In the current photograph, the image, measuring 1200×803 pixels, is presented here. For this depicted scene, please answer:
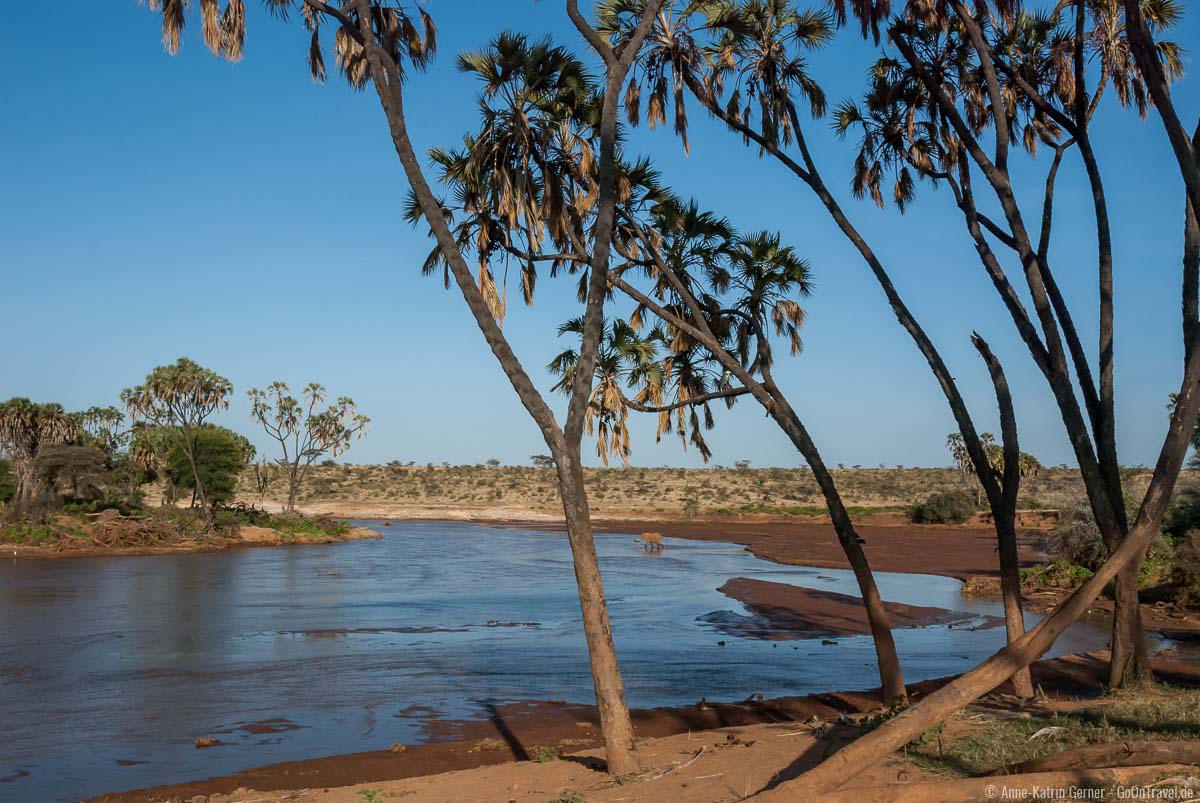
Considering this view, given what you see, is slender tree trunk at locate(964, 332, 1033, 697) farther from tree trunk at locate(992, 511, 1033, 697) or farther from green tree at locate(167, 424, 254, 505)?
green tree at locate(167, 424, 254, 505)

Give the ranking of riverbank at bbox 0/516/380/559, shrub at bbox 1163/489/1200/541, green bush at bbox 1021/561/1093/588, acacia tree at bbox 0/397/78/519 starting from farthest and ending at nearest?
acacia tree at bbox 0/397/78/519 < riverbank at bbox 0/516/380/559 < green bush at bbox 1021/561/1093/588 < shrub at bbox 1163/489/1200/541

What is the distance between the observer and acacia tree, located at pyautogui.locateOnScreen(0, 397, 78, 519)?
48.8 metres

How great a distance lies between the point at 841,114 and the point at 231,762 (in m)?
11.2

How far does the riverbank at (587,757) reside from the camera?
8.00 metres

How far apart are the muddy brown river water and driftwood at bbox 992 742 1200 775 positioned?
8.04 meters

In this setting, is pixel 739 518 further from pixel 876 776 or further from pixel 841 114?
pixel 876 776

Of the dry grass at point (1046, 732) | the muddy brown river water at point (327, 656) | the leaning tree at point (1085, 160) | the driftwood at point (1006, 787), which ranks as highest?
the leaning tree at point (1085, 160)

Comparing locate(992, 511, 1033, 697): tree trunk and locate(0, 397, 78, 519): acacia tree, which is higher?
locate(0, 397, 78, 519): acacia tree

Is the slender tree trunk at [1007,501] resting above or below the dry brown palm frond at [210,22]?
below

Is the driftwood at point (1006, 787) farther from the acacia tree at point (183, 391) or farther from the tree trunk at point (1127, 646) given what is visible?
the acacia tree at point (183, 391)

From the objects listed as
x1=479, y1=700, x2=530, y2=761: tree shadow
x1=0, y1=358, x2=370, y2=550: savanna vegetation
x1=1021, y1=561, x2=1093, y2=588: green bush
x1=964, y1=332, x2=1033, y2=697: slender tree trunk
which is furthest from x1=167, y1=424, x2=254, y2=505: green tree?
x1=964, y1=332, x2=1033, y2=697: slender tree trunk

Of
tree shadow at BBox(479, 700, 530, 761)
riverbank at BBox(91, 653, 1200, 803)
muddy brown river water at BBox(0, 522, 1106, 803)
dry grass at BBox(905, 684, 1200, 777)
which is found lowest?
muddy brown river water at BBox(0, 522, 1106, 803)

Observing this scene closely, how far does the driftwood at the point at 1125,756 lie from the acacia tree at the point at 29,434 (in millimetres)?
50857

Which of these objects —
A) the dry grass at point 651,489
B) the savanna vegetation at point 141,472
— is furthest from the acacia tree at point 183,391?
the dry grass at point 651,489
